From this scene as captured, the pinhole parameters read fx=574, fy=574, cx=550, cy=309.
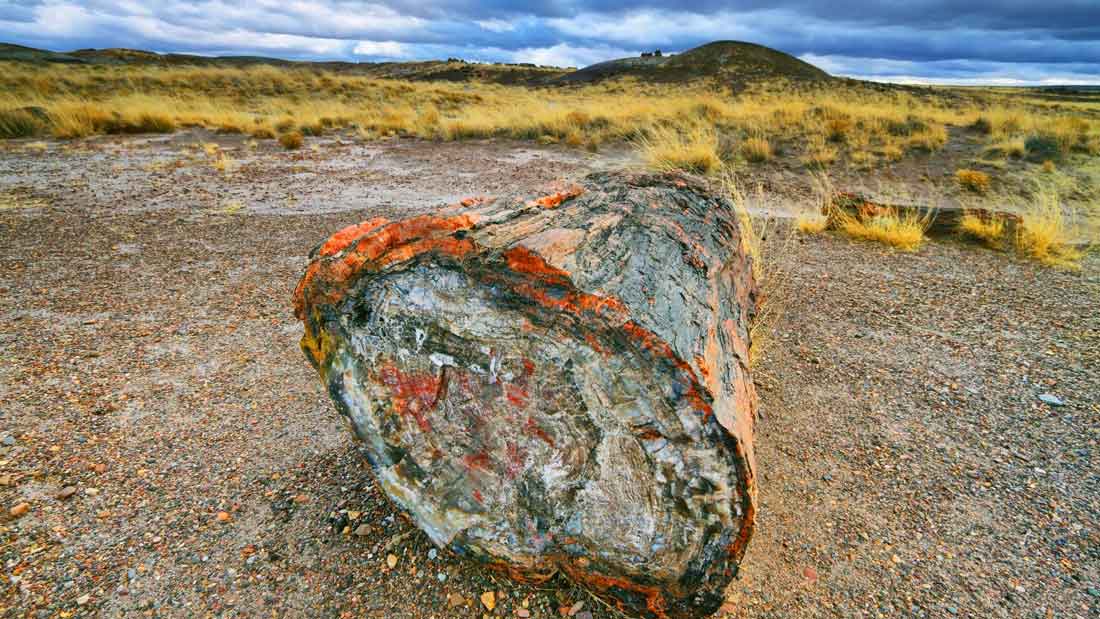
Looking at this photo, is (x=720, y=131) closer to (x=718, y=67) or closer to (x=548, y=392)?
(x=548, y=392)

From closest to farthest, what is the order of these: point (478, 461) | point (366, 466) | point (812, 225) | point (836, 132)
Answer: point (478, 461), point (366, 466), point (812, 225), point (836, 132)

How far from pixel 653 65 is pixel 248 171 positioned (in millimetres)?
34660

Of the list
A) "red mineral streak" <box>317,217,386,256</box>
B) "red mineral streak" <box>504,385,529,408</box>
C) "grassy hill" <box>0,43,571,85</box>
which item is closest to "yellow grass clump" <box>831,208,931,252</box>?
A: "red mineral streak" <box>504,385,529,408</box>

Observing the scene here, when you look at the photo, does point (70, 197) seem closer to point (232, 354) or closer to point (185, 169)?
point (185, 169)

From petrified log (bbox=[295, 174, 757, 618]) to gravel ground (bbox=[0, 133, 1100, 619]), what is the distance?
1.21 ft

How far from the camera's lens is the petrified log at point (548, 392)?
1.50 metres

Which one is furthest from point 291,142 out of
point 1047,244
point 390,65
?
point 390,65

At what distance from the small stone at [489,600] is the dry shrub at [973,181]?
942 cm

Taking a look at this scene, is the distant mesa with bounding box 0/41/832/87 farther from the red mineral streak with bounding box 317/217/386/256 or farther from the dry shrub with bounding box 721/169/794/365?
the red mineral streak with bounding box 317/217/386/256

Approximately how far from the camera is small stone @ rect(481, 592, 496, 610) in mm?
1862

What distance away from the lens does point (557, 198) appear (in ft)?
7.40

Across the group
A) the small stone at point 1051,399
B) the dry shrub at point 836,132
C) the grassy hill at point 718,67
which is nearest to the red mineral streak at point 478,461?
the small stone at point 1051,399

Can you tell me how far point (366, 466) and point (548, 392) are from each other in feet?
4.21

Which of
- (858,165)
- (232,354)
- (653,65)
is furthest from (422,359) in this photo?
(653,65)
